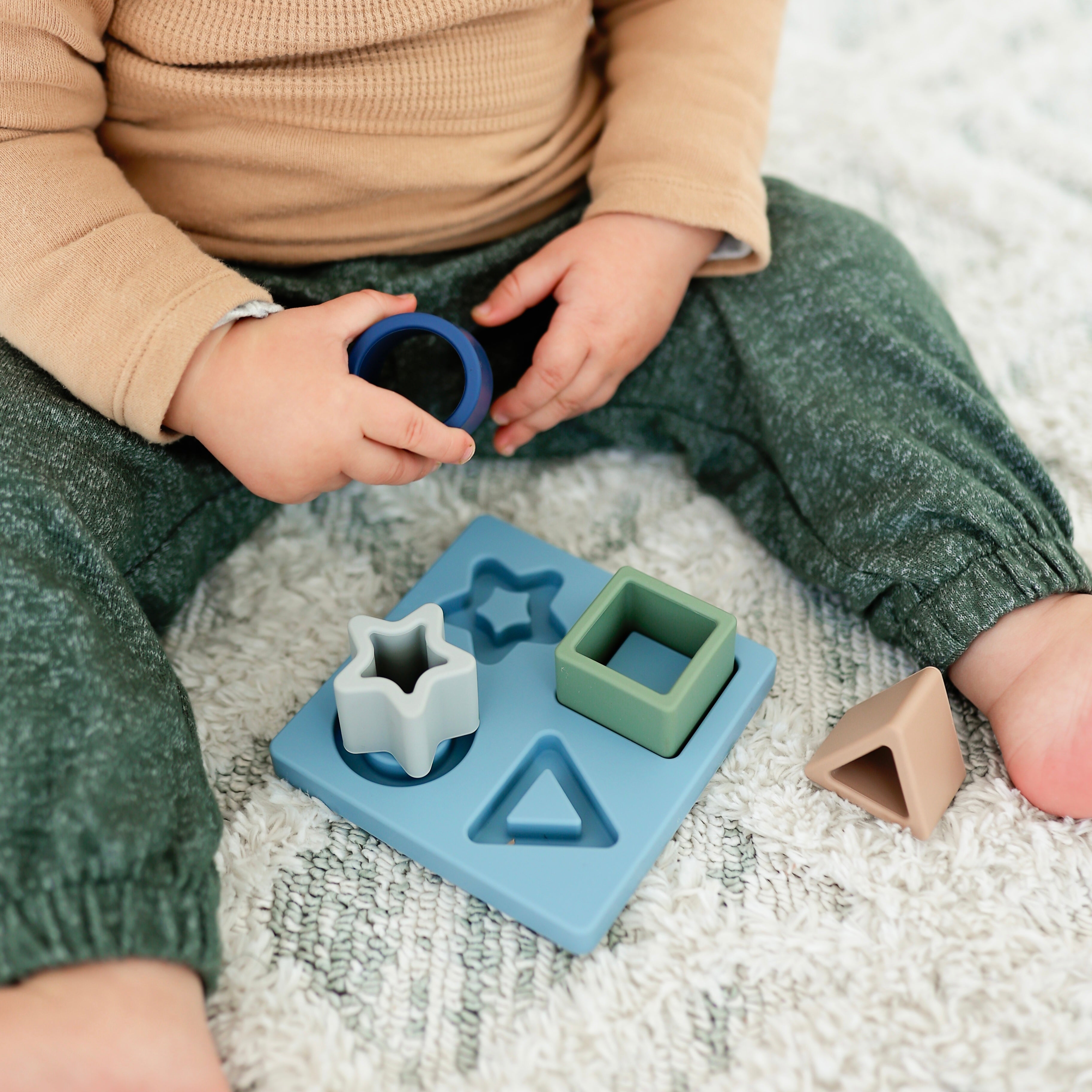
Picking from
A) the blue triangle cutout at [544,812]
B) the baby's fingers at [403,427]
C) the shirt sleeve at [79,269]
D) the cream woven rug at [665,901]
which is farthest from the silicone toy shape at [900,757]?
the shirt sleeve at [79,269]

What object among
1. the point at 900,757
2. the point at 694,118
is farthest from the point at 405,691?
the point at 694,118

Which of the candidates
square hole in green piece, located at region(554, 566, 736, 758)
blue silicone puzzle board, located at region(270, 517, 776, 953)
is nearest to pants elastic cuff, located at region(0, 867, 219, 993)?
blue silicone puzzle board, located at region(270, 517, 776, 953)

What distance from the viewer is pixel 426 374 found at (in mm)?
657

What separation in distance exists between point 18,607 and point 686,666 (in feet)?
1.06

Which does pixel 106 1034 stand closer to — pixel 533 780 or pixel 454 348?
pixel 533 780

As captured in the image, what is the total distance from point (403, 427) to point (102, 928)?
0.26 metres

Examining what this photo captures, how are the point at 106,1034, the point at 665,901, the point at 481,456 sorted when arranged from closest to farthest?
the point at 106,1034 < the point at 665,901 < the point at 481,456

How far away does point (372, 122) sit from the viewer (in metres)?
0.59

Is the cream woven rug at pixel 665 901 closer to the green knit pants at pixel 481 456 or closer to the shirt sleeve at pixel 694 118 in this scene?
the green knit pants at pixel 481 456

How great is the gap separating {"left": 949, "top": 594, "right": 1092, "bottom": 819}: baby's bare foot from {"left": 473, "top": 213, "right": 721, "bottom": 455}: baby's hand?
0.87ft

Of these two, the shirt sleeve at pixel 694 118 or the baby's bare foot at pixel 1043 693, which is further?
the shirt sleeve at pixel 694 118

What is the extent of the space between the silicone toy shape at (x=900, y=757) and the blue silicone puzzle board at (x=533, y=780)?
0.05 m

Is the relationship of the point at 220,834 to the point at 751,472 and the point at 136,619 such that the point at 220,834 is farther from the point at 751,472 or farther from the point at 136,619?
the point at 751,472

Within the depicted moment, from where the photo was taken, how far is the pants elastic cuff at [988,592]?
517 millimetres
